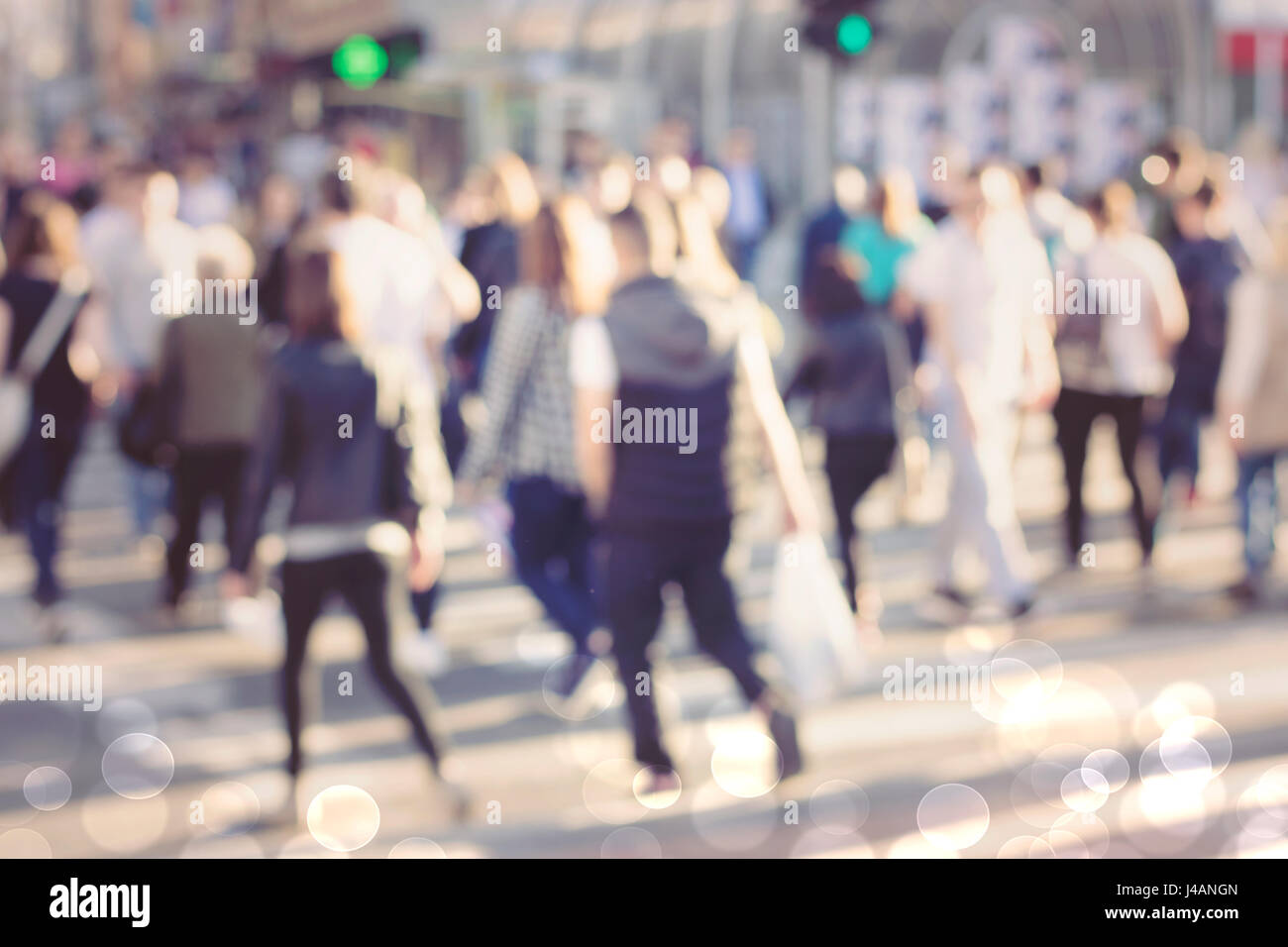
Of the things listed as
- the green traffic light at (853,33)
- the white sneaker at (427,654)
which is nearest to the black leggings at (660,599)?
the white sneaker at (427,654)

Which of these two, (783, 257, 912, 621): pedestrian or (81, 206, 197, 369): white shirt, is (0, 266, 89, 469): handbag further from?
(783, 257, 912, 621): pedestrian

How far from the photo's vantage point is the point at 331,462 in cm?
562

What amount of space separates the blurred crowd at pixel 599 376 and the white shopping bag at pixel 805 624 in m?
0.13

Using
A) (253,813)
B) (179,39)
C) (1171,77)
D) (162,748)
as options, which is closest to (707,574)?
(253,813)

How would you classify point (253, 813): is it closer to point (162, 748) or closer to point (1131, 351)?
point (162, 748)

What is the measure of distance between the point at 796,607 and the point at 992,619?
9.45ft

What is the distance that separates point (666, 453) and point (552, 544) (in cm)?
155

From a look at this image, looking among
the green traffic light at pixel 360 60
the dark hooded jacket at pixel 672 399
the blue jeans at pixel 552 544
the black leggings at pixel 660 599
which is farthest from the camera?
the green traffic light at pixel 360 60

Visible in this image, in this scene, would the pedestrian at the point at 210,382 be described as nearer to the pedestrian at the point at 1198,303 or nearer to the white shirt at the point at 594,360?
the white shirt at the point at 594,360

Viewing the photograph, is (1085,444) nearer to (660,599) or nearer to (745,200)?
(660,599)

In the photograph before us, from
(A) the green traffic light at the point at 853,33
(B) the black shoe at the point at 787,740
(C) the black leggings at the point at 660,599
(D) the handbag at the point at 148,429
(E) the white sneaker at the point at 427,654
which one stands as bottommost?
(B) the black shoe at the point at 787,740

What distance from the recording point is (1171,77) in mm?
25422

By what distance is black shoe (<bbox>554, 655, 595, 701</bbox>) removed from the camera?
733cm

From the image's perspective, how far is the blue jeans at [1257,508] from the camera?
8656mm
